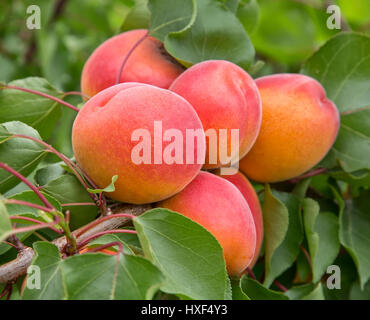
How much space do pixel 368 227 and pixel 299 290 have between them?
175mm

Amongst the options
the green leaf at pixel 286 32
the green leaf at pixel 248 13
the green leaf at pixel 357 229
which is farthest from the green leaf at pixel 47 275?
the green leaf at pixel 286 32

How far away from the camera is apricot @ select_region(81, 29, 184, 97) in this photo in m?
0.72

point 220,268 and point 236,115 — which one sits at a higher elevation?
point 236,115

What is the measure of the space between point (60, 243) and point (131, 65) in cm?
30

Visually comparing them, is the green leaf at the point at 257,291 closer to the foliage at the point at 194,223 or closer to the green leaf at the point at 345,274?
the foliage at the point at 194,223

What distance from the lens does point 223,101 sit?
642mm

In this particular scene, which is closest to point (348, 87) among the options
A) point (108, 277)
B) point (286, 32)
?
point (108, 277)

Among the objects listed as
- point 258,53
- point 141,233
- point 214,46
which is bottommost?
point 258,53

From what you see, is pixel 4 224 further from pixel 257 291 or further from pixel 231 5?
pixel 231 5

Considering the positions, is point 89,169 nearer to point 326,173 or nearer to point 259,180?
point 259,180

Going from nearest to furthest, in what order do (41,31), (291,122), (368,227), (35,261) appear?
(35,261) → (291,122) → (368,227) → (41,31)

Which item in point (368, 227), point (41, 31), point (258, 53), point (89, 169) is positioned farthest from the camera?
point (258, 53)

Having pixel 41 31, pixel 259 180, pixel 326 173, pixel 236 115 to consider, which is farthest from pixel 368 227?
pixel 41 31

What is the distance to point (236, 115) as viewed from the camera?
644 millimetres
